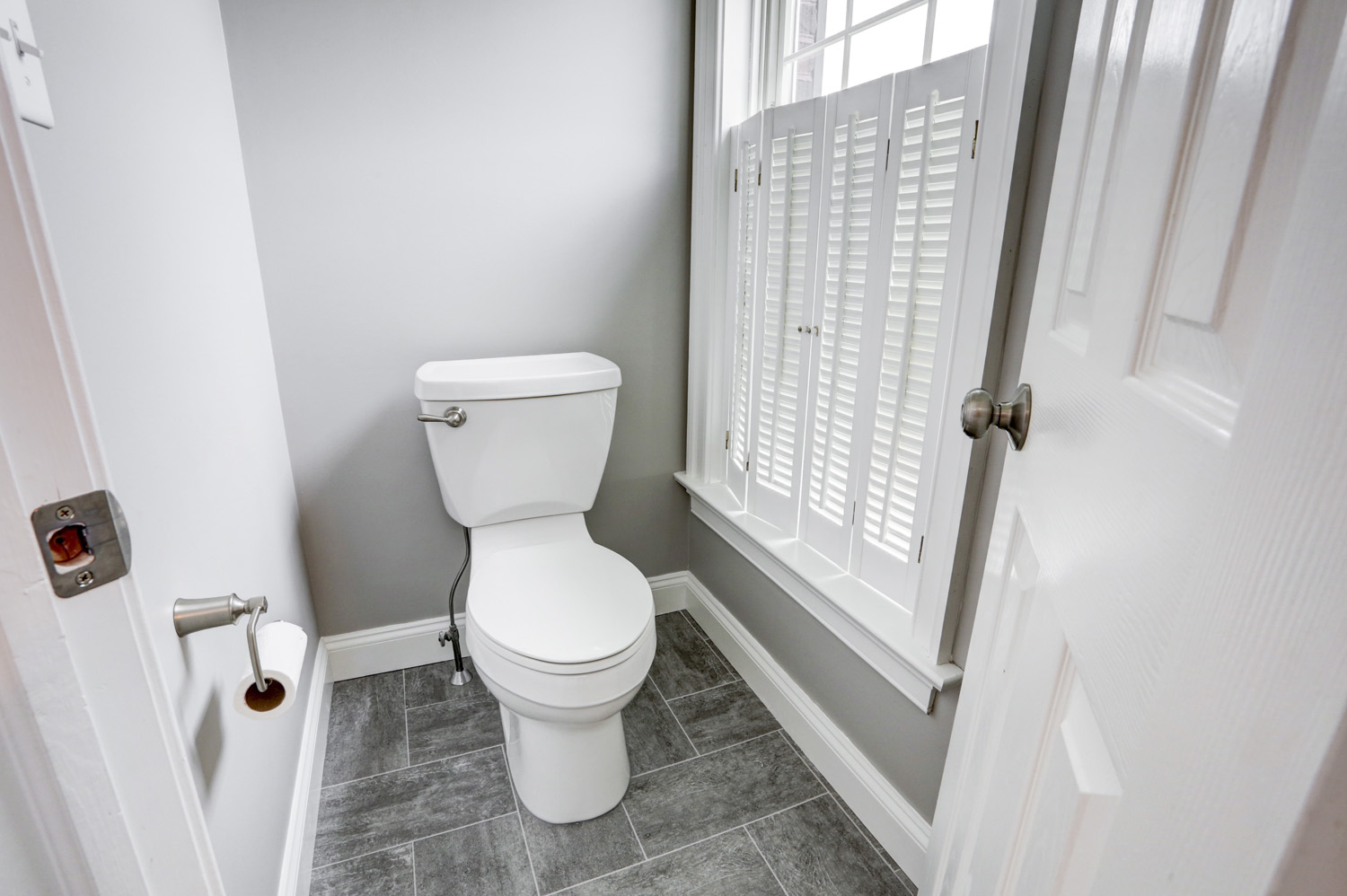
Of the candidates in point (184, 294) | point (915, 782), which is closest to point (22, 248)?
point (184, 294)

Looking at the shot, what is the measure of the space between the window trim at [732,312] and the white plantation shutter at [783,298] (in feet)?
0.48

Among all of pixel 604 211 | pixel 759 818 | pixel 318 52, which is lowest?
pixel 759 818

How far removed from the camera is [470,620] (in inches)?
54.6

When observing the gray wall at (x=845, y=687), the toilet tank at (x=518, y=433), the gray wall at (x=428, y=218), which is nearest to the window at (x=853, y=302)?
the gray wall at (x=845, y=687)

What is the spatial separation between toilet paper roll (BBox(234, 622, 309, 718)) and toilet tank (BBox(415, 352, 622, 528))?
0.73 m

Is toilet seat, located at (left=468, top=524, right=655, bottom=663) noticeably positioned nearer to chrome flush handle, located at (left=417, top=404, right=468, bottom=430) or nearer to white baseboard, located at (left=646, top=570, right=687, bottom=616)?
chrome flush handle, located at (left=417, top=404, right=468, bottom=430)

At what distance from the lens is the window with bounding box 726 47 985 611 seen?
1.11 m

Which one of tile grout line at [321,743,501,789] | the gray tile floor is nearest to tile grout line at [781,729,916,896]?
the gray tile floor

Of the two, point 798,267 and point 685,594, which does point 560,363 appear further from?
point 685,594

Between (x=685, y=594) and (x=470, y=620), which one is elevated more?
(x=470, y=620)

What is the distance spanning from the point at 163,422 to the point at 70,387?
46 cm

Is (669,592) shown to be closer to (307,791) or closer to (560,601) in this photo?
(560,601)

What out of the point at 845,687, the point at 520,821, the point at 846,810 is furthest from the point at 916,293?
the point at 520,821

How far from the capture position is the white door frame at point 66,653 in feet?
1.24
